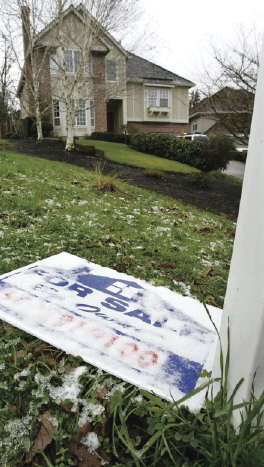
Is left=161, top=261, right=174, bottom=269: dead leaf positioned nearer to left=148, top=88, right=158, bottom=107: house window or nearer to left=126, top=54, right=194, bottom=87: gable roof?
left=126, top=54, right=194, bottom=87: gable roof

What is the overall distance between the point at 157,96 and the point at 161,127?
267 cm

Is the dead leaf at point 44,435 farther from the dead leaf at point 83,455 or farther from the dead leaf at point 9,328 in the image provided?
the dead leaf at point 9,328

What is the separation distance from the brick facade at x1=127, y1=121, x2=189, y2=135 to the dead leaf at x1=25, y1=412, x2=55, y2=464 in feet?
85.9

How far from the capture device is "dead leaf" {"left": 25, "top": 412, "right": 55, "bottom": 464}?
1133mm

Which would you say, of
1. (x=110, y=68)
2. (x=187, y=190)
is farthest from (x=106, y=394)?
(x=110, y=68)

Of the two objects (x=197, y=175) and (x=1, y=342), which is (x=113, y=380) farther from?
(x=197, y=175)

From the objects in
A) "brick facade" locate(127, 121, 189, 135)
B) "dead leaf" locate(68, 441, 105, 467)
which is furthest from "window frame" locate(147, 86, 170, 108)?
"dead leaf" locate(68, 441, 105, 467)

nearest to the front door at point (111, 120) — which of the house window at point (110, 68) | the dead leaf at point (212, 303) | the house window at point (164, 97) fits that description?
the house window at point (110, 68)

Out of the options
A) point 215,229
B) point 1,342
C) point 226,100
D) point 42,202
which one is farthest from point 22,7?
point 1,342

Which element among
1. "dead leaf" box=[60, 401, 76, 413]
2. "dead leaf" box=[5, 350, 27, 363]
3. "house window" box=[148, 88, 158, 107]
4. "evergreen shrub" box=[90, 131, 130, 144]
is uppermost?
"house window" box=[148, 88, 158, 107]

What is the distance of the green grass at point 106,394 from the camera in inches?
43.0

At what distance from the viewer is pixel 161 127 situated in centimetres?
2667

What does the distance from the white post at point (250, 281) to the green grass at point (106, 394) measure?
4.4 inches

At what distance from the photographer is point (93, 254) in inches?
119
